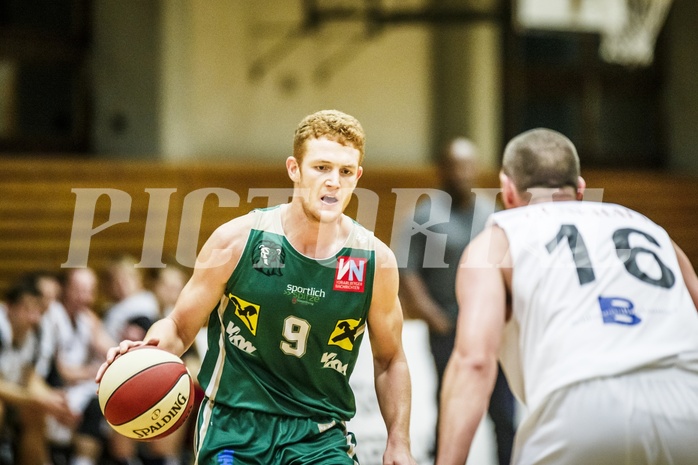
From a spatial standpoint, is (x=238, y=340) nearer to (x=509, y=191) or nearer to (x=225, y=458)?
(x=225, y=458)

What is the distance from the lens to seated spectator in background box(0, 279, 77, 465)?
7297mm

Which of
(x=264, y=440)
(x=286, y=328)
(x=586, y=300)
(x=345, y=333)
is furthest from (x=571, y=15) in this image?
(x=264, y=440)

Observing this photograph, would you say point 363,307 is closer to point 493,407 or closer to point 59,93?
point 493,407

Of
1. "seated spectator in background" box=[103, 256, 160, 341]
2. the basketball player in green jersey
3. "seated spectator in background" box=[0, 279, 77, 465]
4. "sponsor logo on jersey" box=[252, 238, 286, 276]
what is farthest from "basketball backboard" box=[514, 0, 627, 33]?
"sponsor logo on jersey" box=[252, 238, 286, 276]

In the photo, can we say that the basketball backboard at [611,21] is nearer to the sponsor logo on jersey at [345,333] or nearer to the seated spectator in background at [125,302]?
the seated spectator in background at [125,302]

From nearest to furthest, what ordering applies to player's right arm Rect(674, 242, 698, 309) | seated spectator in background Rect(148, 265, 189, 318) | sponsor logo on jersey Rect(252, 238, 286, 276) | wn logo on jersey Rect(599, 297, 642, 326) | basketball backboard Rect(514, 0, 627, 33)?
wn logo on jersey Rect(599, 297, 642, 326) < player's right arm Rect(674, 242, 698, 309) < sponsor logo on jersey Rect(252, 238, 286, 276) < seated spectator in background Rect(148, 265, 189, 318) < basketball backboard Rect(514, 0, 627, 33)

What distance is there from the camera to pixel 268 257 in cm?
407

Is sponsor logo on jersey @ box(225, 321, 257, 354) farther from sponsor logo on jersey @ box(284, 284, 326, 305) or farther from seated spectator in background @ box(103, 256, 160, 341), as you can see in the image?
seated spectator in background @ box(103, 256, 160, 341)

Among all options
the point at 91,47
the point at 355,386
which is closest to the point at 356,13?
the point at 91,47

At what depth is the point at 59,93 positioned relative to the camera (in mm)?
11227

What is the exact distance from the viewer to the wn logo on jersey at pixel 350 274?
4066 millimetres

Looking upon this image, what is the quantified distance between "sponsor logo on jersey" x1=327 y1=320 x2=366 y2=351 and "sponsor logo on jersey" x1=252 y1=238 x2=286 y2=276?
1.09ft

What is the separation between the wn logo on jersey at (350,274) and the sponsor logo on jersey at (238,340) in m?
0.43

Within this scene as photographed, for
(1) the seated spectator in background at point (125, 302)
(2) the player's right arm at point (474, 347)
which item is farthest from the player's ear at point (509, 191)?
(1) the seated spectator in background at point (125, 302)
